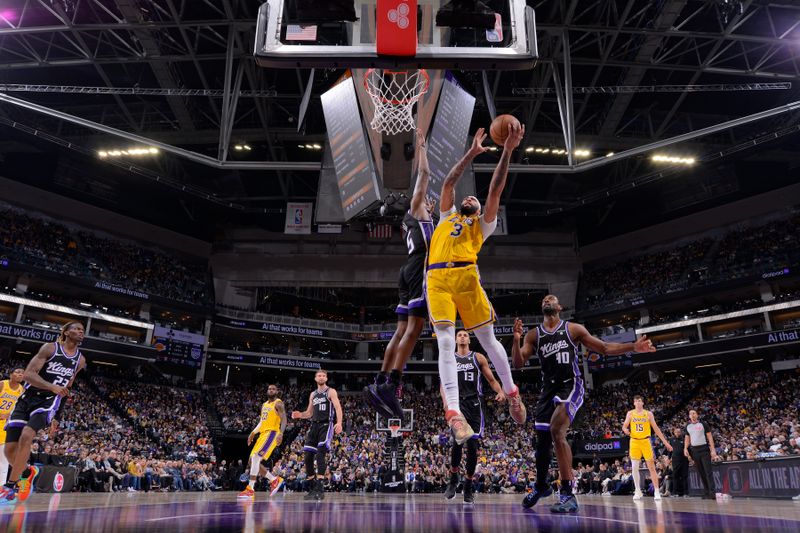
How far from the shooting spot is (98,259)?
104ft

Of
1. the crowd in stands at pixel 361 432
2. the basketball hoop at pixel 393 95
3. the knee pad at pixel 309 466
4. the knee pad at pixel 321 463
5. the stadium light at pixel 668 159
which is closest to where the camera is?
the knee pad at pixel 321 463

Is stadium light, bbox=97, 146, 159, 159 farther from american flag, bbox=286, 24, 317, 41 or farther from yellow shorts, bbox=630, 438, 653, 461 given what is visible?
yellow shorts, bbox=630, 438, 653, 461

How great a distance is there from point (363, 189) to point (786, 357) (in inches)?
1020

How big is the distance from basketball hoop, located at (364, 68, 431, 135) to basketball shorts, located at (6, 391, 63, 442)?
8.35 meters

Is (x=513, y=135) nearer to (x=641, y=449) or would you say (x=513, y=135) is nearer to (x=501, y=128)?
(x=501, y=128)

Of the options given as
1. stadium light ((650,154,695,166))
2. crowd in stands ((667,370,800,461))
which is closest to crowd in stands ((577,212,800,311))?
crowd in stands ((667,370,800,461))

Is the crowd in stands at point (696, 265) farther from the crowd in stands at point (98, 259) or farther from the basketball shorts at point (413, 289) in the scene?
Answer: the basketball shorts at point (413, 289)

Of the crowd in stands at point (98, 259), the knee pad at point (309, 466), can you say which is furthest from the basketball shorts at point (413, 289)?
the crowd in stands at point (98, 259)

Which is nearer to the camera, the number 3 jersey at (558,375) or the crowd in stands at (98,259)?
the number 3 jersey at (558,375)

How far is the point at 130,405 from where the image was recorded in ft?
89.8

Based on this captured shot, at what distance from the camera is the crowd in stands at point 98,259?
2873 centimetres

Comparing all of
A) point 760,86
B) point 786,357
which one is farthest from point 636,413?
point 786,357

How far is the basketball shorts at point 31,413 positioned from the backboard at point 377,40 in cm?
471

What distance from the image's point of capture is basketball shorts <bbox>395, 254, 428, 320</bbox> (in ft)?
18.2
